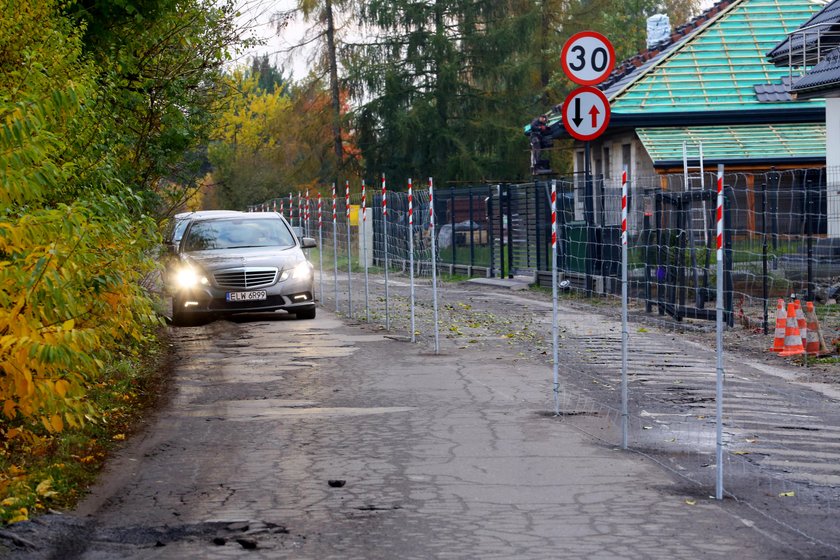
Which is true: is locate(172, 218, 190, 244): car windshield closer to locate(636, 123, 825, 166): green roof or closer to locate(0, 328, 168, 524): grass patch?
locate(0, 328, 168, 524): grass patch

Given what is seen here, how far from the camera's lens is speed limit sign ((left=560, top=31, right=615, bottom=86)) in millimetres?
16359

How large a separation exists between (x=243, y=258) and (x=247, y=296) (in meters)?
Answer: 0.66

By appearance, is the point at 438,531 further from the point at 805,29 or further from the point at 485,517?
the point at 805,29

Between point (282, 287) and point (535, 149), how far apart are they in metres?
17.3

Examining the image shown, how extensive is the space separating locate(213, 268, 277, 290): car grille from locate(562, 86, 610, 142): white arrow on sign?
5950 mm

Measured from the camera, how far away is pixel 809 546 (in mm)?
6457

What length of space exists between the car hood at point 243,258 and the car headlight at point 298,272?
0.24 ft

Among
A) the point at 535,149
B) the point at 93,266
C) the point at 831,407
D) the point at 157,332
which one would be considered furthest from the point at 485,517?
the point at 535,149

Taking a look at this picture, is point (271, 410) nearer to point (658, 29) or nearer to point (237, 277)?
point (237, 277)

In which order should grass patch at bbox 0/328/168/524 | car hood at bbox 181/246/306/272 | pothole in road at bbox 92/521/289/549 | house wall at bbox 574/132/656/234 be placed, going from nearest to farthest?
pothole in road at bbox 92/521/289/549
grass patch at bbox 0/328/168/524
car hood at bbox 181/246/306/272
house wall at bbox 574/132/656/234

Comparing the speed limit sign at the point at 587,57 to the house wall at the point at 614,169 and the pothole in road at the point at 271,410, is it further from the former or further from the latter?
the pothole in road at the point at 271,410

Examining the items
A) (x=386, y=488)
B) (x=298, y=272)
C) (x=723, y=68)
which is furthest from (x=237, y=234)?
(x=723, y=68)

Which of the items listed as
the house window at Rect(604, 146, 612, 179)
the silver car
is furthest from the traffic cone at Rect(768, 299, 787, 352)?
the house window at Rect(604, 146, 612, 179)

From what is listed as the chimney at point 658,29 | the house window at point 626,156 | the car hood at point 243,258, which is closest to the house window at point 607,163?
the house window at point 626,156
